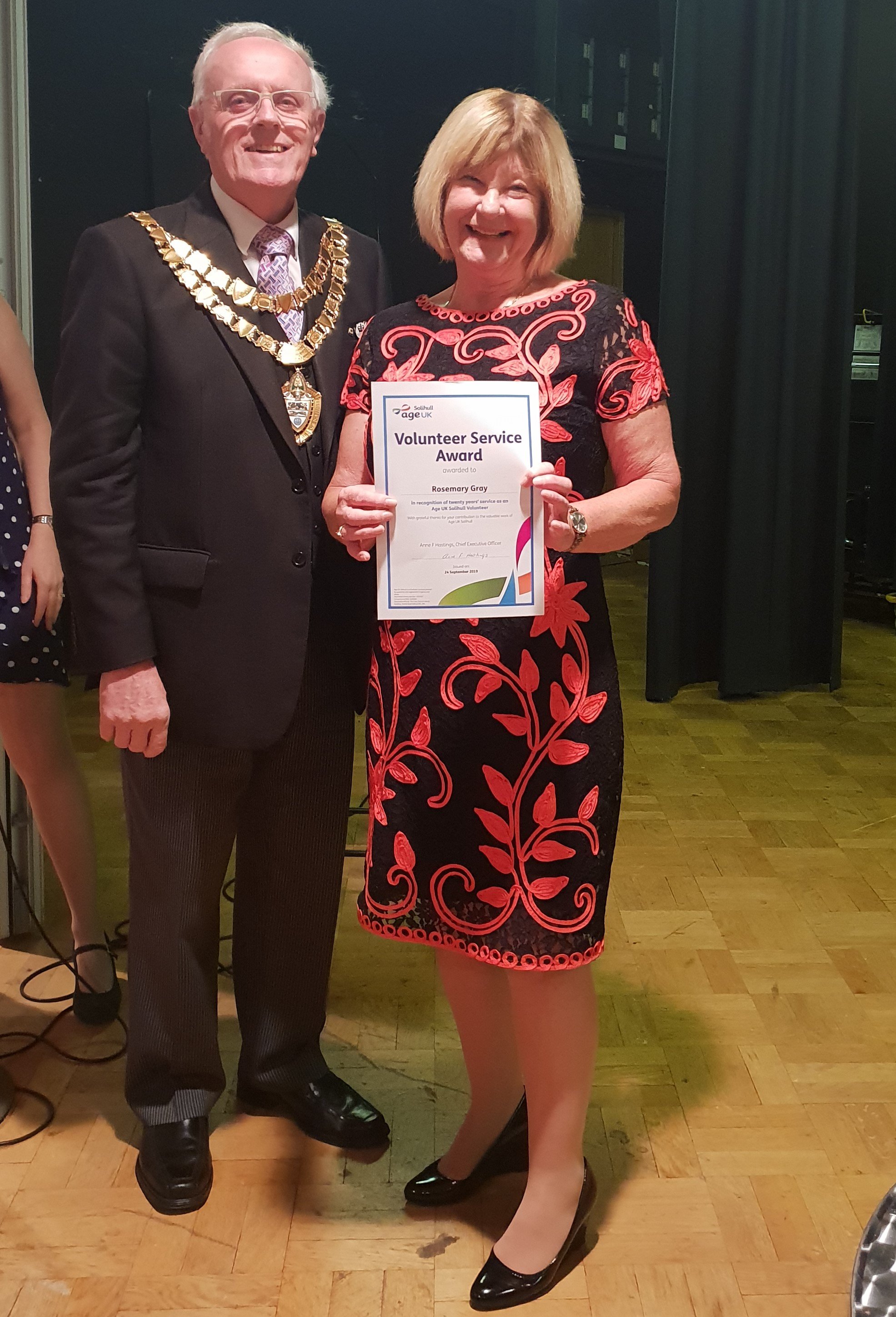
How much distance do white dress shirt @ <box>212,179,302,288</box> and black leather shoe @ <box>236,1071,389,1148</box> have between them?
1.21 m

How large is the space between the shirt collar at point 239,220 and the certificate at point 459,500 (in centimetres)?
39

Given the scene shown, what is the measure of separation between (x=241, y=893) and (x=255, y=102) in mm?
1115

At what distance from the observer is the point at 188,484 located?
1535 millimetres

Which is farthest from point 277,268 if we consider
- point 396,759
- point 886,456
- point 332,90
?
point 886,456

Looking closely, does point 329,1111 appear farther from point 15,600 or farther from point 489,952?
point 15,600

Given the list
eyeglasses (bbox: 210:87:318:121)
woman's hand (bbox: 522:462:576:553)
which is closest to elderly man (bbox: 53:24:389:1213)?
eyeglasses (bbox: 210:87:318:121)

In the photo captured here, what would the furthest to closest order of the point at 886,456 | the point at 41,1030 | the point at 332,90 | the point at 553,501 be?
the point at 886,456 < the point at 332,90 < the point at 41,1030 < the point at 553,501

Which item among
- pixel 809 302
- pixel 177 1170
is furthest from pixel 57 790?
pixel 809 302

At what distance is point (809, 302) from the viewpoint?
4.40 metres

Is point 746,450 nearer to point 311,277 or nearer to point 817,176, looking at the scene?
point 817,176

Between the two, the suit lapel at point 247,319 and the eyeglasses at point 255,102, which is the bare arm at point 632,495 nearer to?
the suit lapel at point 247,319

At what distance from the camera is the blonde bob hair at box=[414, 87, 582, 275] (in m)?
1.35

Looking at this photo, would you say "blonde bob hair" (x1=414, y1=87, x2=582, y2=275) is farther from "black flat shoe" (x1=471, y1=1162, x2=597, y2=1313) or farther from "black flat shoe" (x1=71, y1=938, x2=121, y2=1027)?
"black flat shoe" (x1=71, y1=938, x2=121, y2=1027)

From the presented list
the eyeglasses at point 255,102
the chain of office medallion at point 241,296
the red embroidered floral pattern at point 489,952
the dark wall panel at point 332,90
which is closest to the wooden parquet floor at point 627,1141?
the red embroidered floral pattern at point 489,952
